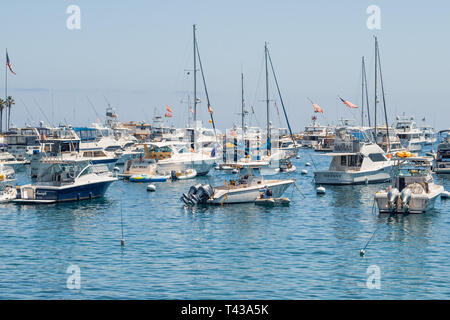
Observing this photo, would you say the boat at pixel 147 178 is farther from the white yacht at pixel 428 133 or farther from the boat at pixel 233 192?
the white yacht at pixel 428 133

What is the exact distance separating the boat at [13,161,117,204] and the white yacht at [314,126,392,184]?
2386 centimetres

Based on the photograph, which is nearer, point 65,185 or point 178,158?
point 65,185

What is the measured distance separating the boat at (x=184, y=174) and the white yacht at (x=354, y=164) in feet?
52.6

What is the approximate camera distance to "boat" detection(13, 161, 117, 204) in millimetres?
51969

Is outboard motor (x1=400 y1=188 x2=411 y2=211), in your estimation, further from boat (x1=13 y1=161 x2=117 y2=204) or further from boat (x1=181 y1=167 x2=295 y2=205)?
boat (x1=13 y1=161 x2=117 y2=204)

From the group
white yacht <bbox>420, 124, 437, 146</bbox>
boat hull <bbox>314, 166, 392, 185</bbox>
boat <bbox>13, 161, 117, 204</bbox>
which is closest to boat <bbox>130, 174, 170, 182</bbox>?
boat <bbox>13, 161, 117, 204</bbox>

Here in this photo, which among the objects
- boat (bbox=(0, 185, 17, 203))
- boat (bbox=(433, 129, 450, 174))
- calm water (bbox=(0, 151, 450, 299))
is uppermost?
boat (bbox=(433, 129, 450, 174))

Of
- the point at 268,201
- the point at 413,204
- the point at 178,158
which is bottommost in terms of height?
the point at 268,201

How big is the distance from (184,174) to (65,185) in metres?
23.9

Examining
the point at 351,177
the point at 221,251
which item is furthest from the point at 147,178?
the point at 221,251

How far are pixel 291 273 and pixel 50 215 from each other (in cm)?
2401

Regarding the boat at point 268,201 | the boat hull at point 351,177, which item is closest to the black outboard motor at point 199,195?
the boat at point 268,201

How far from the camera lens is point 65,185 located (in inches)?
2076

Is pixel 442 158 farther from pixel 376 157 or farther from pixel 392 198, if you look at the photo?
pixel 392 198
